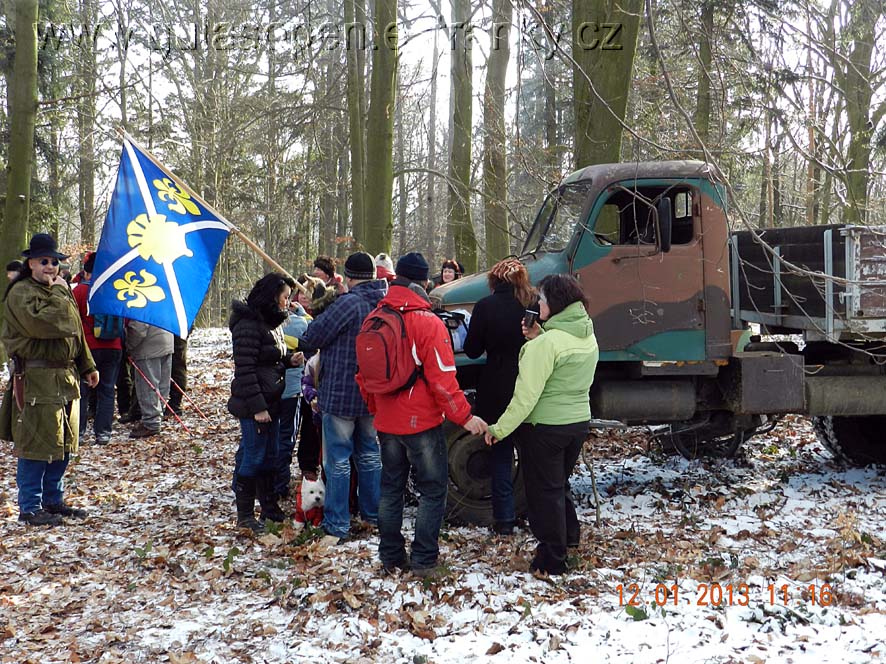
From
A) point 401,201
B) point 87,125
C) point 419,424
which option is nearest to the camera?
point 419,424

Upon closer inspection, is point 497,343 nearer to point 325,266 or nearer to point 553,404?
point 553,404

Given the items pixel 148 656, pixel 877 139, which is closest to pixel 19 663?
pixel 148 656

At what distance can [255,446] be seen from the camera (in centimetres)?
571

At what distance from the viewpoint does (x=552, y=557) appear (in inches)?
193

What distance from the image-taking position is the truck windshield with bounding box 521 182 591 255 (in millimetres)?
6480

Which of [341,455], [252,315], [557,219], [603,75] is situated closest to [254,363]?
[252,315]

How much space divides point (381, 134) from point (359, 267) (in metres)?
6.24

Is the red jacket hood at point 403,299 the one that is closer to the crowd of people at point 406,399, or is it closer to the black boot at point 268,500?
the crowd of people at point 406,399

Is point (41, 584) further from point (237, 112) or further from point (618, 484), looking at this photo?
point (237, 112)

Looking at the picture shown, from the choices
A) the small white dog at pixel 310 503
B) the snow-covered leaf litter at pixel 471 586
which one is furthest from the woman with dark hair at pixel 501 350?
the small white dog at pixel 310 503

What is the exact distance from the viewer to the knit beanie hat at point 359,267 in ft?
18.1

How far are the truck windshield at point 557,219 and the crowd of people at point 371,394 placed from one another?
0.91m

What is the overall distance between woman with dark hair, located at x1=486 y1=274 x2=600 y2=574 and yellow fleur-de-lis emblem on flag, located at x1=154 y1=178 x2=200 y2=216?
3.25m

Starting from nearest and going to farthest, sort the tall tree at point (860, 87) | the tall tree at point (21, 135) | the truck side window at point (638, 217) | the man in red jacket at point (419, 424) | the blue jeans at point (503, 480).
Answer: the man in red jacket at point (419, 424) < the blue jeans at point (503, 480) < the truck side window at point (638, 217) < the tall tree at point (860, 87) < the tall tree at point (21, 135)
